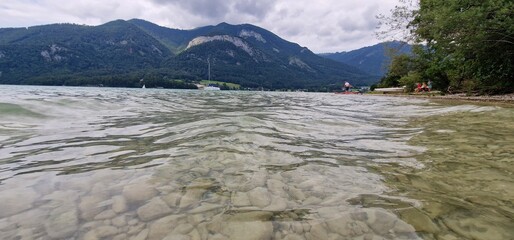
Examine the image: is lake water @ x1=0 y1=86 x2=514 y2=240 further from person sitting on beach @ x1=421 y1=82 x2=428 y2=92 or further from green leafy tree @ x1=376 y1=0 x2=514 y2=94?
person sitting on beach @ x1=421 y1=82 x2=428 y2=92

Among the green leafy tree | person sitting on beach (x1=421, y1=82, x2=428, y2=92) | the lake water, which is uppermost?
the green leafy tree

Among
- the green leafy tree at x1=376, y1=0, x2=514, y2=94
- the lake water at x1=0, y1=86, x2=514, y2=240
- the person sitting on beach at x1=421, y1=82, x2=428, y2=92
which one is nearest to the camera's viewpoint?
the lake water at x1=0, y1=86, x2=514, y2=240

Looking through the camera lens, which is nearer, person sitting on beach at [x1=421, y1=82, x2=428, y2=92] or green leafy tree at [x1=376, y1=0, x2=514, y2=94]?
green leafy tree at [x1=376, y1=0, x2=514, y2=94]

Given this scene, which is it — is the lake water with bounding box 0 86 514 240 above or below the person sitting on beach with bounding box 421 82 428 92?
below

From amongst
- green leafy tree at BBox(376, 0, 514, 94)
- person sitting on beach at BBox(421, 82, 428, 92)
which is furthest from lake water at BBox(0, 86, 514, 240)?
person sitting on beach at BBox(421, 82, 428, 92)

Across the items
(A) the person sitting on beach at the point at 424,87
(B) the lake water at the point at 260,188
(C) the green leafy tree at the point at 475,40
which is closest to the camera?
(B) the lake water at the point at 260,188

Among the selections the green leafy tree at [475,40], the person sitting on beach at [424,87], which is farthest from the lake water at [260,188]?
the person sitting on beach at [424,87]

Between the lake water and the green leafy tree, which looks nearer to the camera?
the lake water

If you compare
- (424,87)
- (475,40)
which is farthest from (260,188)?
(424,87)

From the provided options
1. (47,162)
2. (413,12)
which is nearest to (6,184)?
(47,162)

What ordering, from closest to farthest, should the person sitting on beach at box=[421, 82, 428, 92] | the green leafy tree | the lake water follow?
the lake water → the green leafy tree → the person sitting on beach at box=[421, 82, 428, 92]

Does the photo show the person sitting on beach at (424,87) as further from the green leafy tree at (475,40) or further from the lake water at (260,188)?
the lake water at (260,188)

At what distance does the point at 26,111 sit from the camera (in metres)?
11.5

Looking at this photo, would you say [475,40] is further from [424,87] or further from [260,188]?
[260,188]
